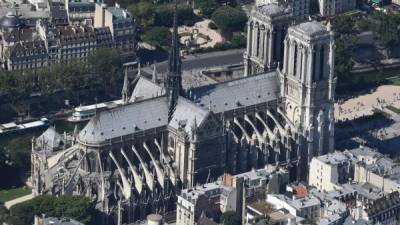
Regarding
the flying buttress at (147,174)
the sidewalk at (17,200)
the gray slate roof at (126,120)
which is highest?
the gray slate roof at (126,120)

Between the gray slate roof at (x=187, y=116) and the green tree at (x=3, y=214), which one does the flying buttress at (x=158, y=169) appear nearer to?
the gray slate roof at (x=187, y=116)

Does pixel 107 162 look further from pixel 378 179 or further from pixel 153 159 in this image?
pixel 378 179

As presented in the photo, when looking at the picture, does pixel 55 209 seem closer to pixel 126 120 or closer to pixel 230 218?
pixel 126 120

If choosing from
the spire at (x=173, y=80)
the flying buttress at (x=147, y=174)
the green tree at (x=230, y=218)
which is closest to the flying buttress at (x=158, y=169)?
the flying buttress at (x=147, y=174)

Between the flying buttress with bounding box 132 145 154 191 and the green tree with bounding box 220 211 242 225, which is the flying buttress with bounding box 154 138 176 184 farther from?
the green tree with bounding box 220 211 242 225

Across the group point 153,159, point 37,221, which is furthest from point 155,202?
point 37,221

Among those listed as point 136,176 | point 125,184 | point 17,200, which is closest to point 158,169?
point 136,176

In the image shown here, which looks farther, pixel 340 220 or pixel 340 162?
pixel 340 162
